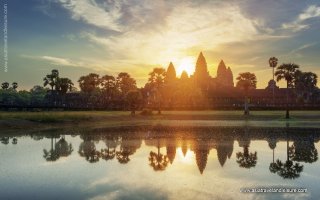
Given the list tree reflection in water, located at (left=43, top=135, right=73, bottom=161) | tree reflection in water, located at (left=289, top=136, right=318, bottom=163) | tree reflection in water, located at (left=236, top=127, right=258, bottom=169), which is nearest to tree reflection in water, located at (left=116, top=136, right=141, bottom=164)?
tree reflection in water, located at (left=43, top=135, right=73, bottom=161)

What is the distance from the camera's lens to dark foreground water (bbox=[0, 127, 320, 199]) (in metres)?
16.2

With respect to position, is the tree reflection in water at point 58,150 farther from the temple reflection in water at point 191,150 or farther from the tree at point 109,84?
the tree at point 109,84

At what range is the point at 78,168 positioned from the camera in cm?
2183

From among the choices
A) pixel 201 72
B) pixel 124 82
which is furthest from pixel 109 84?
pixel 201 72

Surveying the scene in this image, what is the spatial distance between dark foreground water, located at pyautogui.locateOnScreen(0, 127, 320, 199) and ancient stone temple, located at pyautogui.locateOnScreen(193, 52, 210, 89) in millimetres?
135804

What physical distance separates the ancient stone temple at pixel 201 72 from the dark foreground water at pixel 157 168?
136 metres

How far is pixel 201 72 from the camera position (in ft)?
579

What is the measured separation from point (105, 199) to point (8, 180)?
6442 mm

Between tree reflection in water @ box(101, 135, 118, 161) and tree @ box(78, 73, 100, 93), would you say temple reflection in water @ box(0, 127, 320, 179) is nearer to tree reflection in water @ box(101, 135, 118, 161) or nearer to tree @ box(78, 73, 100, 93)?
tree reflection in water @ box(101, 135, 118, 161)

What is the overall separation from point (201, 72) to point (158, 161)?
154299 millimetres

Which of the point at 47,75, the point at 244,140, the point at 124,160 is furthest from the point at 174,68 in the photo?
the point at 124,160

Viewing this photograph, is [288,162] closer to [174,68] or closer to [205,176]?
[205,176]

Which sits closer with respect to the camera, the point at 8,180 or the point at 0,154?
the point at 8,180

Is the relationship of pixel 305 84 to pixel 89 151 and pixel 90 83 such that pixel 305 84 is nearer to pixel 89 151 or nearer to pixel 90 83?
pixel 90 83
